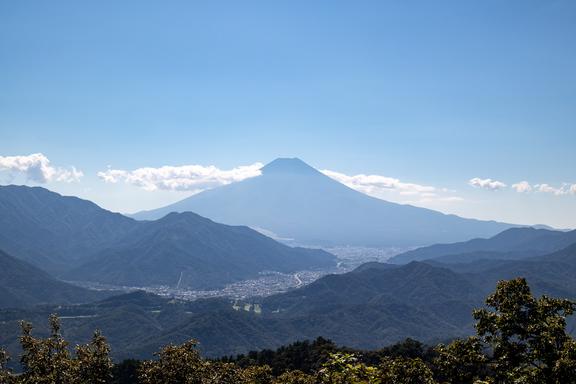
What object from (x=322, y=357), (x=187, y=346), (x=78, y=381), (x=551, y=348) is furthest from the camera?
(x=322, y=357)

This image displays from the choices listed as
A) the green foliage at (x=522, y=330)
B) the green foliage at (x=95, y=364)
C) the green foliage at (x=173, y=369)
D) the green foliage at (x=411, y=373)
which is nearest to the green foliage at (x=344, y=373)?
the green foliage at (x=411, y=373)

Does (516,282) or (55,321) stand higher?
(516,282)

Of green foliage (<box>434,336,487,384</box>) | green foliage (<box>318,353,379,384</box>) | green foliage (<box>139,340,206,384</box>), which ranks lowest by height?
green foliage (<box>139,340,206,384</box>)

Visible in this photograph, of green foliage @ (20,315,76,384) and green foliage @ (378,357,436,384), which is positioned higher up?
green foliage @ (378,357,436,384)

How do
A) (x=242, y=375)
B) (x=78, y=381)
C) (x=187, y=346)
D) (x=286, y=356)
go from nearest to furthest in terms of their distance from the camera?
(x=78, y=381), (x=187, y=346), (x=242, y=375), (x=286, y=356)

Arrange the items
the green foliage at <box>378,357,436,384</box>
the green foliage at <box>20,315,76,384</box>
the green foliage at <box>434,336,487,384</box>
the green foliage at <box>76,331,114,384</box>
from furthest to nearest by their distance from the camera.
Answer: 1. the green foliage at <box>76,331,114,384</box>
2. the green foliage at <box>20,315,76,384</box>
3. the green foliage at <box>378,357,436,384</box>
4. the green foliage at <box>434,336,487,384</box>

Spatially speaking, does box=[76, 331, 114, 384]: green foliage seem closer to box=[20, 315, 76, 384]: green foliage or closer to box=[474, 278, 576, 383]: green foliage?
box=[20, 315, 76, 384]: green foliage

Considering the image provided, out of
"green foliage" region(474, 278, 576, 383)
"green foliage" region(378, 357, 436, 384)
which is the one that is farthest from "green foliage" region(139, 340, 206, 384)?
"green foliage" region(474, 278, 576, 383)

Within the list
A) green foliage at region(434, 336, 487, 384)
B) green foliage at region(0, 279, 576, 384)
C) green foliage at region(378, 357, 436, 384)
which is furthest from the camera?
green foliage at region(378, 357, 436, 384)

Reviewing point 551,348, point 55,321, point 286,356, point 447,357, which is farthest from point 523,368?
point 286,356

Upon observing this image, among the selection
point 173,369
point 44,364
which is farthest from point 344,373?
point 44,364

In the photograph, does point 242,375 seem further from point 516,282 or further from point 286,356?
point 286,356
